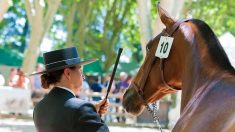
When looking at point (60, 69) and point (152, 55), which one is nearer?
point (60, 69)

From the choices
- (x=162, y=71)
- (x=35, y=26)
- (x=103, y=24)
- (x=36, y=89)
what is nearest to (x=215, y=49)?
(x=162, y=71)

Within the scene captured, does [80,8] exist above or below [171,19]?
below

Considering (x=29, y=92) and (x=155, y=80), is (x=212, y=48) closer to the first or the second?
(x=155, y=80)

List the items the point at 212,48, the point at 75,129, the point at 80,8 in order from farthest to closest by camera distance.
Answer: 1. the point at 80,8
2. the point at 212,48
3. the point at 75,129

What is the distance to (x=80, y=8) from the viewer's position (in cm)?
3478

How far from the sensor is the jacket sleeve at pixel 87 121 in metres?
3.56

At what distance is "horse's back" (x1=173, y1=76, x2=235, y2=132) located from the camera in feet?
10.3

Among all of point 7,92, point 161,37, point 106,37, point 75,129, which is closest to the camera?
point 75,129

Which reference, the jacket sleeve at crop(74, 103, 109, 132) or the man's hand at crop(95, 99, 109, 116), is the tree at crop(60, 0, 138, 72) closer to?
the man's hand at crop(95, 99, 109, 116)

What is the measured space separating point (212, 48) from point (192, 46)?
0.19m

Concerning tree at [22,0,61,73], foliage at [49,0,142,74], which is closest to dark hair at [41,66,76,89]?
tree at [22,0,61,73]

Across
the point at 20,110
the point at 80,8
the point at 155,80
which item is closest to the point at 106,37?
the point at 80,8

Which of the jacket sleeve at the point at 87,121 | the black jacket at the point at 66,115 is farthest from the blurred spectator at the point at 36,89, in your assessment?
the jacket sleeve at the point at 87,121

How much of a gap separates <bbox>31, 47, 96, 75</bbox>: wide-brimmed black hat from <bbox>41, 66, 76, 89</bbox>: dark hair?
45 mm
